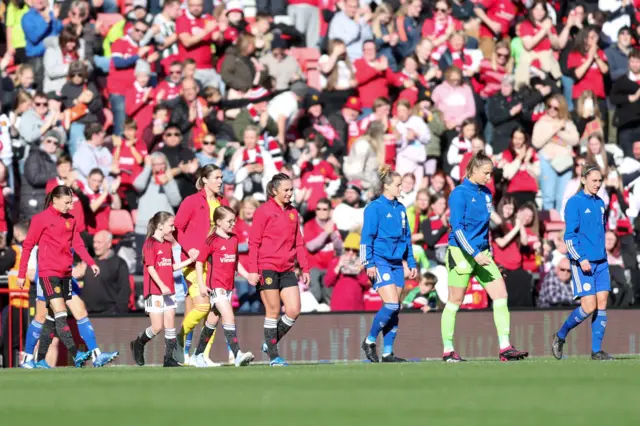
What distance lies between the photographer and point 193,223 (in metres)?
15.9

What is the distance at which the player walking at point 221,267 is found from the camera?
15.2 m

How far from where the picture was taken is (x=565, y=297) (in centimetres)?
1936

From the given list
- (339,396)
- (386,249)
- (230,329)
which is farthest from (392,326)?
(339,396)

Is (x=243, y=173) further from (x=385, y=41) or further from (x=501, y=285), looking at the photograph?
(x=501, y=285)

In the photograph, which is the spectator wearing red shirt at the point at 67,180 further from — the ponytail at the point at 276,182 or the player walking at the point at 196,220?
the ponytail at the point at 276,182

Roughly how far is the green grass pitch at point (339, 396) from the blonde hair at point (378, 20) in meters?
10.6

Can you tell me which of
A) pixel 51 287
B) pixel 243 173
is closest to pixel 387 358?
pixel 51 287

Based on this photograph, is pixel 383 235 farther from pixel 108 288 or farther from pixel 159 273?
pixel 108 288

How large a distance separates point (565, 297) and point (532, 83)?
187 inches

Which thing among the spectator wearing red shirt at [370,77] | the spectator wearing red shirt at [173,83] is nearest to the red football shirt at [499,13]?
the spectator wearing red shirt at [370,77]

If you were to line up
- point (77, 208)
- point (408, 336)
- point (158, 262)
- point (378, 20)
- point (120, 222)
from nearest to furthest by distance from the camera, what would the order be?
1. point (158, 262)
2. point (408, 336)
3. point (77, 208)
4. point (120, 222)
5. point (378, 20)

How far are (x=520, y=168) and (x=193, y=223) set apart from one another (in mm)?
6931

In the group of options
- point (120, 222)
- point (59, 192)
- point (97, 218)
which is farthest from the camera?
point (120, 222)

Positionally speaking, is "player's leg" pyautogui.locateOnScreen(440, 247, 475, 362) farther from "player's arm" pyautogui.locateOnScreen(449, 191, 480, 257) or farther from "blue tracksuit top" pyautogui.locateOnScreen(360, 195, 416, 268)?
"blue tracksuit top" pyautogui.locateOnScreen(360, 195, 416, 268)
